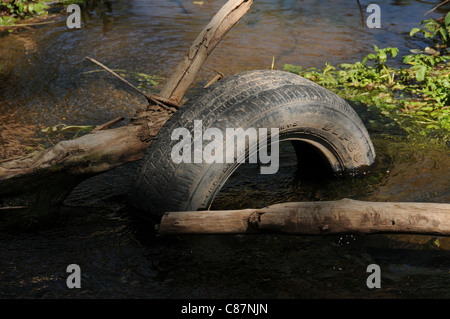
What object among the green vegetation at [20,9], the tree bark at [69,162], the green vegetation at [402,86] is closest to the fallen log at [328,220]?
the tree bark at [69,162]

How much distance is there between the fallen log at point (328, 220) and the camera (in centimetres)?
263

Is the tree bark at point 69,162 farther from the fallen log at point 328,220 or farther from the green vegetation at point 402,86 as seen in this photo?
the green vegetation at point 402,86

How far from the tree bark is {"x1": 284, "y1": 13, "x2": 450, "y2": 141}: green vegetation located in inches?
101

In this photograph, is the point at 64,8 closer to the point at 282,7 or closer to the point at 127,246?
the point at 282,7

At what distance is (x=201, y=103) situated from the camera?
3148 mm

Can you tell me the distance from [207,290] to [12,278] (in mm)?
1021

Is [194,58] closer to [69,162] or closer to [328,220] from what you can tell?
[69,162]

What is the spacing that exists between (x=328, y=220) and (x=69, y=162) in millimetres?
1546

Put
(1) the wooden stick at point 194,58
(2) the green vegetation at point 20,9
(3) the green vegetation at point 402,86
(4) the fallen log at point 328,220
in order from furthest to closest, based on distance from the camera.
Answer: (2) the green vegetation at point 20,9 → (3) the green vegetation at point 402,86 → (1) the wooden stick at point 194,58 → (4) the fallen log at point 328,220

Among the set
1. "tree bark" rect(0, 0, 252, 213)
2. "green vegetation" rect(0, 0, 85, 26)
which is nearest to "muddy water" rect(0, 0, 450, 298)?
"tree bark" rect(0, 0, 252, 213)

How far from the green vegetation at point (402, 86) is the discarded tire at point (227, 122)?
5.34 feet

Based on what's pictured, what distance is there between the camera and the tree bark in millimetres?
3086

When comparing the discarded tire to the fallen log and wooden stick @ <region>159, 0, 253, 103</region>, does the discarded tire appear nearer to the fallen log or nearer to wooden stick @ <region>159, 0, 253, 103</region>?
the fallen log

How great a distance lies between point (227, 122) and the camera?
3.07 m
